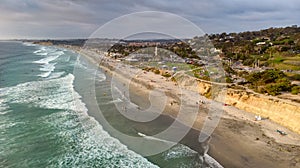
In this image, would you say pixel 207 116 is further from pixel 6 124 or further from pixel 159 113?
pixel 6 124

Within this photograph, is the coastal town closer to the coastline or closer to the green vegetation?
the green vegetation

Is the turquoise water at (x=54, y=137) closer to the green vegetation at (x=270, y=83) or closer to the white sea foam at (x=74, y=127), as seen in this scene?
the white sea foam at (x=74, y=127)

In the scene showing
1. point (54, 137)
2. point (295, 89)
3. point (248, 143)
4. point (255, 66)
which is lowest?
point (54, 137)

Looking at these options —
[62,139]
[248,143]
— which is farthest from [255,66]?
[62,139]

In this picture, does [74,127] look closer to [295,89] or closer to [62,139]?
[62,139]

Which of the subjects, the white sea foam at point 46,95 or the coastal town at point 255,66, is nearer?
the white sea foam at point 46,95

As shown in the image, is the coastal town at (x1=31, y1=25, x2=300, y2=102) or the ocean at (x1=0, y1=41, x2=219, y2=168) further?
the coastal town at (x1=31, y1=25, x2=300, y2=102)

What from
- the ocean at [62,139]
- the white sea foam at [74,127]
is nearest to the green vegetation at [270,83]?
the ocean at [62,139]

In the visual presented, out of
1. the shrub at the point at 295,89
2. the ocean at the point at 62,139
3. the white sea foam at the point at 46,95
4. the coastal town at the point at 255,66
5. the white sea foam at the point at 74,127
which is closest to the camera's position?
the ocean at the point at 62,139

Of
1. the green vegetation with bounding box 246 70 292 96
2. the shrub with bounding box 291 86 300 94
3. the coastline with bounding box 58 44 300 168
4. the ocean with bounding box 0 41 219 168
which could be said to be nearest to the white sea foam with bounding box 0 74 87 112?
the ocean with bounding box 0 41 219 168
